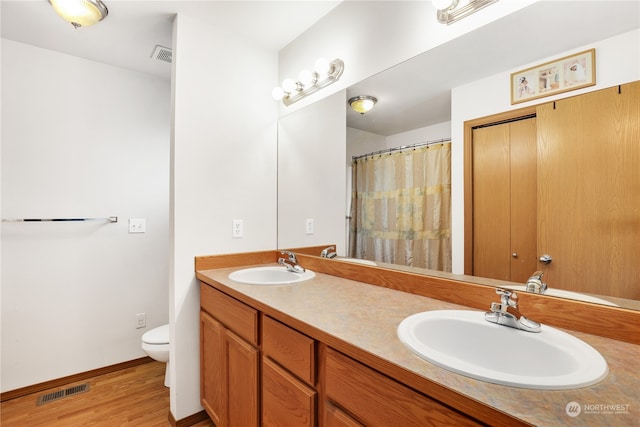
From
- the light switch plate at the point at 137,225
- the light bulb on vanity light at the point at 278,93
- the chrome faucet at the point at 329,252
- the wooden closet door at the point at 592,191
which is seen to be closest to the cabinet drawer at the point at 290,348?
the chrome faucet at the point at 329,252

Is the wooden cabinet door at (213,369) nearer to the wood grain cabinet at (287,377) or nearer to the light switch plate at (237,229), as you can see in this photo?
the wood grain cabinet at (287,377)

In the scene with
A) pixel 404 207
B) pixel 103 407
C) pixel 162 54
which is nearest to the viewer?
pixel 404 207

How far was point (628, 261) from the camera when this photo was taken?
2.62 feet

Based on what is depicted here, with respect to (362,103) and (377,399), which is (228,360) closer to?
(377,399)

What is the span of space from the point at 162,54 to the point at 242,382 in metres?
2.19

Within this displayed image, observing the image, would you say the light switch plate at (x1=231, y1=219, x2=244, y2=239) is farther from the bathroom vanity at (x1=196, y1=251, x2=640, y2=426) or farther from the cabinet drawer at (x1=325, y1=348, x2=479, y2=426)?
the cabinet drawer at (x1=325, y1=348, x2=479, y2=426)

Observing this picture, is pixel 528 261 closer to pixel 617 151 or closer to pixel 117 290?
pixel 617 151

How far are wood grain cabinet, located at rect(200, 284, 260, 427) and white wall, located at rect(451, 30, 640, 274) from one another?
924 mm

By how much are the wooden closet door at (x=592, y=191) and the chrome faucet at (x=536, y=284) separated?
24 mm

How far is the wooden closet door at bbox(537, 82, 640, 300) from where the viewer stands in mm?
790

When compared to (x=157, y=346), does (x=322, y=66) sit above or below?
above

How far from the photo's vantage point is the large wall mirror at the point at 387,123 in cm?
92

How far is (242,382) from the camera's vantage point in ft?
4.23

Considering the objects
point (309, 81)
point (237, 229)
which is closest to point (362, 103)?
point (309, 81)
